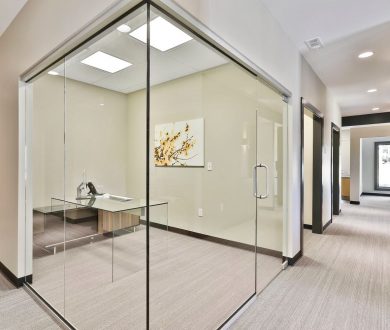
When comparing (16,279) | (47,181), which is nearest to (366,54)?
(47,181)

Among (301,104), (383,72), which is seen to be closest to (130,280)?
(301,104)

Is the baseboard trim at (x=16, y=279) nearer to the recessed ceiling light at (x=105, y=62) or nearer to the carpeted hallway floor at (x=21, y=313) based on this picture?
the carpeted hallway floor at (x=21, y=313)

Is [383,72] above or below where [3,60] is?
above

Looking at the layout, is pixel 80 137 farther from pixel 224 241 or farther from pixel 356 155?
pixel 356 155

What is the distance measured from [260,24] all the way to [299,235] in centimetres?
262

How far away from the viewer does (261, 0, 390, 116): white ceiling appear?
2.40 m

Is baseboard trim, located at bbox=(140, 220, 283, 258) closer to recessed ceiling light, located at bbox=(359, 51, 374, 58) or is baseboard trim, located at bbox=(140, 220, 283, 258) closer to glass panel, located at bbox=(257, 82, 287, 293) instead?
glass panel, located at bbox=(257, 82, 287, 293)

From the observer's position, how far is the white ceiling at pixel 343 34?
2.40 metres

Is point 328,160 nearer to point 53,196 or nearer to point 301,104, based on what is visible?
point 301,104

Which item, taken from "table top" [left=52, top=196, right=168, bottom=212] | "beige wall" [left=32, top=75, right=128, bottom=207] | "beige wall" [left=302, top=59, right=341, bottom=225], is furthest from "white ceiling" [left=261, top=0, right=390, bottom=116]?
"table top" [left=52, top=196, right=168, bottom=212]

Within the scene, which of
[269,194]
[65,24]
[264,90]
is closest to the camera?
[65,24]

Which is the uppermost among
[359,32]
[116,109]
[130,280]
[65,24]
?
[359,32]

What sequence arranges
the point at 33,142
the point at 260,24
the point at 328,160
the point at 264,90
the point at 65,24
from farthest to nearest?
the point at 328,160, the point at 264,90, the point at 33,142, the point at 260,24, the point at 65,24

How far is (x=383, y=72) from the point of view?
4086 millimetres
